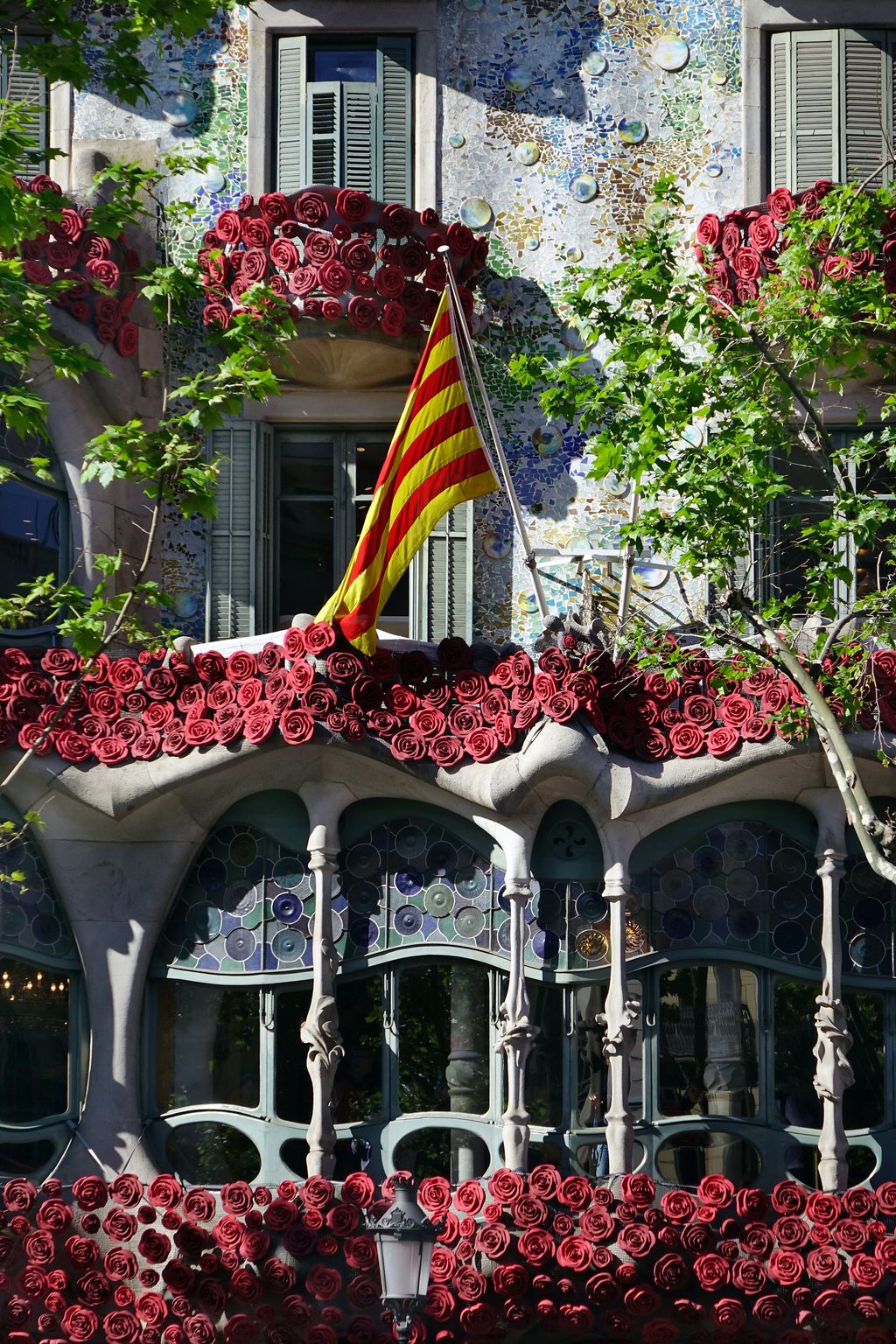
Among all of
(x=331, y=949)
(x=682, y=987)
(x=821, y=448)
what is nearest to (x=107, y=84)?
(x=821, y=448)

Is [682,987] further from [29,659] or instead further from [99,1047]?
[29,659]

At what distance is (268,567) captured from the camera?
65.4 feet

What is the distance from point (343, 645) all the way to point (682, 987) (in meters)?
3.73

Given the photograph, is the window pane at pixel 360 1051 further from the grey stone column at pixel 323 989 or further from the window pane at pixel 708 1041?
the window pane at pixel 708 1041

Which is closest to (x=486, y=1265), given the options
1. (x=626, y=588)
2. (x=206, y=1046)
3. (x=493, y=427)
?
(x=206, y=1046)

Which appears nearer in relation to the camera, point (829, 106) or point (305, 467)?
point (829, 106)

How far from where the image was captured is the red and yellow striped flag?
17.7 meters

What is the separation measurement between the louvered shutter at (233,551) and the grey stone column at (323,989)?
79.3 inches

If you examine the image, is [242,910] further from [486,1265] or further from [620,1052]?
[486,1265]

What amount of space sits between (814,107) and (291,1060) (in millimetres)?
9086

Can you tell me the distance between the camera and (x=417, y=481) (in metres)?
17.9

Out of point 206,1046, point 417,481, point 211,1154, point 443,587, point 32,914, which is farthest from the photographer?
point 443,587

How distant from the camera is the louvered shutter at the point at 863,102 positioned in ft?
65.6

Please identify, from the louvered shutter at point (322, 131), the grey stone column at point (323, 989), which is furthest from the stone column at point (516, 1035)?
the louvered shutter at point (322, 131)
